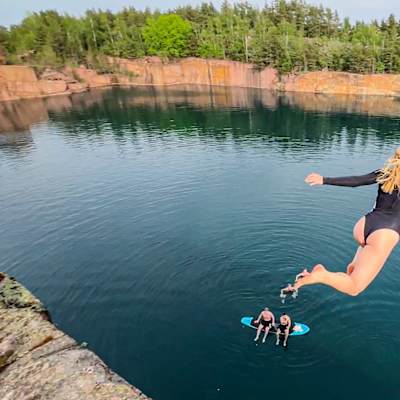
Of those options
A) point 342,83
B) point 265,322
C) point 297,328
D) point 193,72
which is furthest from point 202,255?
point 193,72

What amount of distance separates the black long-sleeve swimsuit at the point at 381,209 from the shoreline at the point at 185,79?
106338 mm

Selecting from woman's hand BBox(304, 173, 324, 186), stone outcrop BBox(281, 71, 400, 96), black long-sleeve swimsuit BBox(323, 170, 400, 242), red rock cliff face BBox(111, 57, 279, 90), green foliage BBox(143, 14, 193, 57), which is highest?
green foliage BBox(143, 14, 193, 57)

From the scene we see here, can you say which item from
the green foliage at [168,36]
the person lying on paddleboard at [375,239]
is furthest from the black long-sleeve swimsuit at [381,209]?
the green foliage at [168,36]

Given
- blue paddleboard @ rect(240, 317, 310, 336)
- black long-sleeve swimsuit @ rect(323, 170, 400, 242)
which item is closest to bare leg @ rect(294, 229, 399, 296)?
black long-sleeve swimsuit @ rect(323, 170, 400, 242)

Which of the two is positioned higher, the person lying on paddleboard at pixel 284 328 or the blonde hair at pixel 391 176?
the blonde hair at pixel 391 176

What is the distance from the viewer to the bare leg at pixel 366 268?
5.91 metres

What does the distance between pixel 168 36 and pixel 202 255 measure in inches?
4880

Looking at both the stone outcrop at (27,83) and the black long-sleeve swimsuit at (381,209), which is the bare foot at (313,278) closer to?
the black long-sleeve swimsuit at (381,209)

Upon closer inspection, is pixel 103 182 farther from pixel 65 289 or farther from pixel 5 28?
pixel 5 28

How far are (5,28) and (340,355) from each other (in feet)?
532

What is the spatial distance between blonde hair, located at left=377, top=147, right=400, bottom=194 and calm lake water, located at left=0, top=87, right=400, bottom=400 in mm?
11598

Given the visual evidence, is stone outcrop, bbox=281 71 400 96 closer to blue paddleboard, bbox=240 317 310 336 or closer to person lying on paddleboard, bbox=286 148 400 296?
blue paddleboard, bbox=240 317 310 336

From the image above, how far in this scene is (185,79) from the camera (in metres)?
127

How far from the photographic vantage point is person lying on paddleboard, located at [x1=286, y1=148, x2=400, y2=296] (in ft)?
19.4
